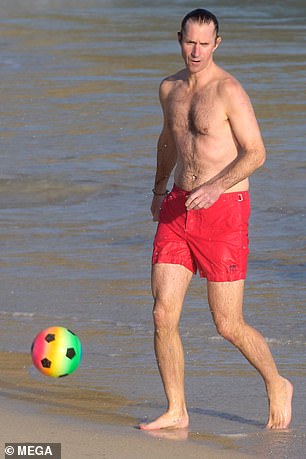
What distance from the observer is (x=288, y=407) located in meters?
6.53

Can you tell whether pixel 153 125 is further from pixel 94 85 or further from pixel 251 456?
pixel 251 456

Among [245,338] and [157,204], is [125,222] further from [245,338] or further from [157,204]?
[245,338]

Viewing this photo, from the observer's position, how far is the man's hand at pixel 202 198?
6.24 metres

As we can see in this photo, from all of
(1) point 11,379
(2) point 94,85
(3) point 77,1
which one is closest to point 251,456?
(1) point 11,379

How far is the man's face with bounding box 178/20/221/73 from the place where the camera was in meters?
6.38

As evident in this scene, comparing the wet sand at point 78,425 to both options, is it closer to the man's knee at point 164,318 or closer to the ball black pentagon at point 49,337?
the ball black pentagon at point 49,337

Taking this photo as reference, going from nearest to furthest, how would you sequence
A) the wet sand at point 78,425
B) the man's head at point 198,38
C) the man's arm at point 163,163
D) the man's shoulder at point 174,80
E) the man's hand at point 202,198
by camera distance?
the wet sand at point 78,425 → the man's hand at point 202,198 → the man's head at point 198,38 → the man's shoulder at point 174,80 → the man's arm at point 163,163

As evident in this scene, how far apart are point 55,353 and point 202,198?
3.45 ft

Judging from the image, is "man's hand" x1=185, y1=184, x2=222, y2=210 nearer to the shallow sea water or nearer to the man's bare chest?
the man's bare chest

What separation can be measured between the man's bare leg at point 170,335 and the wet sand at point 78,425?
5.6 inches

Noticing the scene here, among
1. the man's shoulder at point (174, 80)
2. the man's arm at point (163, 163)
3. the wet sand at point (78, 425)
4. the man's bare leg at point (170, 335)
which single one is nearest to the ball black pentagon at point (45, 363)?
the wet sand at point (78, 425)

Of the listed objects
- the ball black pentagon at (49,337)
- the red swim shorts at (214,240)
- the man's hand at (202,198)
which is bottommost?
the ball black pentagon at (49,337)

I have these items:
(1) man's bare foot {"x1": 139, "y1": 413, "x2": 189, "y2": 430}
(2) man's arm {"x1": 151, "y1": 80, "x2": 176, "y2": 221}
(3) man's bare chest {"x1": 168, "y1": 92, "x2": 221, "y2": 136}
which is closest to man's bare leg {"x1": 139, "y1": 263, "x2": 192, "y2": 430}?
(1) man's bare foot {"x1": 139, "y1": 413, "x2": 189, "y2": 430}

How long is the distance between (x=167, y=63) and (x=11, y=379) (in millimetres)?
14823
